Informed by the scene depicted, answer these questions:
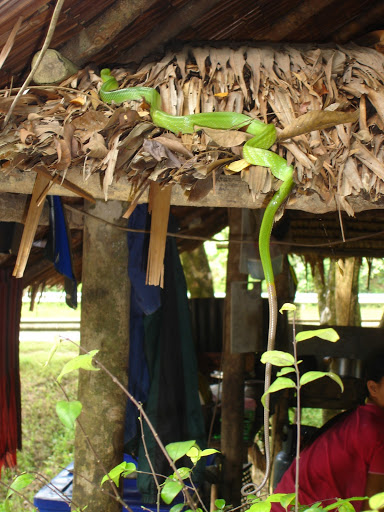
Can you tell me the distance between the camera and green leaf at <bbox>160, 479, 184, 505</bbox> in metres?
1.29

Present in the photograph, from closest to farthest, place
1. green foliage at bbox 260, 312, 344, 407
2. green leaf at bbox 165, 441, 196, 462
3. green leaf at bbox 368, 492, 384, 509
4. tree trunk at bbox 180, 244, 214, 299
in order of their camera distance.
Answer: green leaf at bbox 368, 492, 384, 509 → green foliage at bbox 260, 312, 344, 407 → green leaf at bbox 165, 441, 196, 462 → tree trunk at bbox 180, 244, 214, 299

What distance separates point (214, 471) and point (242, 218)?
1.76 metres

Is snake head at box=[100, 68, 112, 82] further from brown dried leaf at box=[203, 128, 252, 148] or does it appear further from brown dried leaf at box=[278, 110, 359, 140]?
brown dried leaf at box=[278, 110, 359, 140]

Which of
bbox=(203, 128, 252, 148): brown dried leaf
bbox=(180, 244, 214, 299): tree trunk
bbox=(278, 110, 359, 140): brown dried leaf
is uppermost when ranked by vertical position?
bbox=(278, 110, 359, 140): brown dried leaf

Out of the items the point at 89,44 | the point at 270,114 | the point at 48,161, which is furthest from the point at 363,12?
the point at 48,161

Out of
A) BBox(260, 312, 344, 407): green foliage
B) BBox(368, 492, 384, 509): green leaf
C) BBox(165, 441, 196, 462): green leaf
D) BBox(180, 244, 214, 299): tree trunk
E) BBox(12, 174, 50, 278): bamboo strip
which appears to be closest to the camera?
BBox(368, 492, 384, 509): green leaf

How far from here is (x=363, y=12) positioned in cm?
257

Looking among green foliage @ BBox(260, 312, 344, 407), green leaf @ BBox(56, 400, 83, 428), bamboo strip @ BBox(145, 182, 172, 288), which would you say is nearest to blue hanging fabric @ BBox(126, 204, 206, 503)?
bamboo strip @ BBox(145, 182, 172, 288)

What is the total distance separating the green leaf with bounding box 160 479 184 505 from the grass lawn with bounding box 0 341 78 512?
6.21 meters

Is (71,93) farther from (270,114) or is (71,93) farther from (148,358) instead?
(148,358)

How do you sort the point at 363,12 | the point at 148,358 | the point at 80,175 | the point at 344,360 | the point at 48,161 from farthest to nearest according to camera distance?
1. the point at 344,360
2. the point at 148,358
3. the point at 363,12
4. the point at 80,175
5. the point at 48,161

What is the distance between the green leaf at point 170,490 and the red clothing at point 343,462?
1176 mm

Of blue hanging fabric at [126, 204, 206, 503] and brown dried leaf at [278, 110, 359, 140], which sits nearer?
brown dried leaf at [278, 110, 359, 140]

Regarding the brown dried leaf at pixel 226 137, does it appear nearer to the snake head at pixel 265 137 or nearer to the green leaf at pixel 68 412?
the snake head at pixel 265 137
